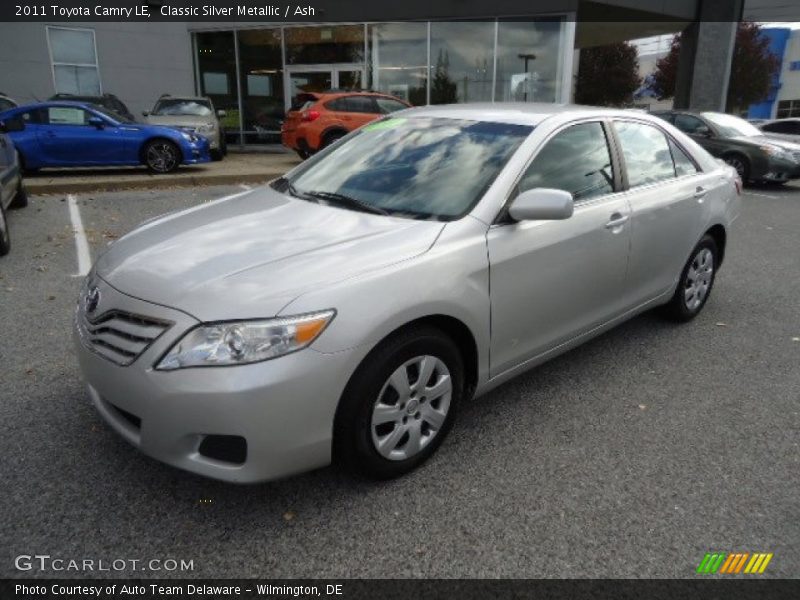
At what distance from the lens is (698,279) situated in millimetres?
4680

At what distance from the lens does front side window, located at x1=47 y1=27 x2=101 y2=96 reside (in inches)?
688

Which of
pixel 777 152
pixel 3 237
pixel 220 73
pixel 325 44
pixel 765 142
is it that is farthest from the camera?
pixel 220 73

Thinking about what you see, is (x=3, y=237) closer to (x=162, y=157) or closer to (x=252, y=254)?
(x=252, y=254)

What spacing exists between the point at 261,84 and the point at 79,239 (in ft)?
43.7

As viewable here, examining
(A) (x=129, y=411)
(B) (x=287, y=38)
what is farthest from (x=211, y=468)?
(B) (x=287, y=38)

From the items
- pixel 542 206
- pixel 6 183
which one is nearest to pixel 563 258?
pixel 542 206

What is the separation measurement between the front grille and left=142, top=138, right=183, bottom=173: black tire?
32.9 feet

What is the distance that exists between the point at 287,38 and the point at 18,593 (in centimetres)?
1855

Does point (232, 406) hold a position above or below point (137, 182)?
above

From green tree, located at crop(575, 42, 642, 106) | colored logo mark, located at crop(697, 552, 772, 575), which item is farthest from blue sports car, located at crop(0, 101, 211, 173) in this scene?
green tree, located at crop(575, 42, 642, 106)

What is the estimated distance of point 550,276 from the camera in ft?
10.4

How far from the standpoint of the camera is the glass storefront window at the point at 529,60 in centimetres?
1755

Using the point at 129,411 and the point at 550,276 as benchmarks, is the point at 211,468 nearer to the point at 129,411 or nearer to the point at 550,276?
the point at 129,411
